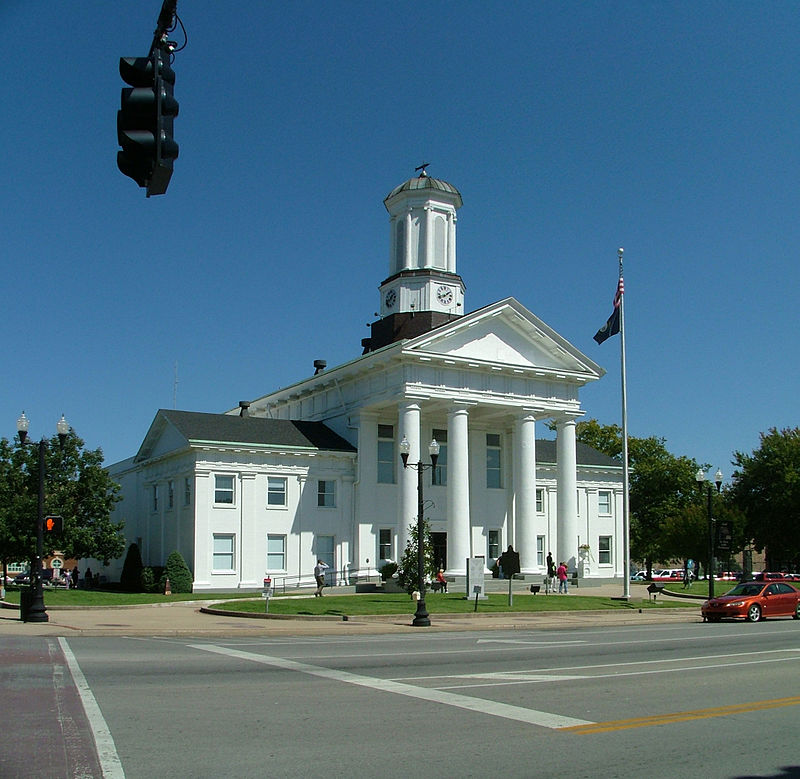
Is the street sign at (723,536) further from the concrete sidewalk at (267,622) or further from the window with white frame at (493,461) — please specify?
the window with white frame at (493,461)

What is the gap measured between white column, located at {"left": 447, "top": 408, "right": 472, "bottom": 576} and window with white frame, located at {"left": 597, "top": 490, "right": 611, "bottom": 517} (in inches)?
615

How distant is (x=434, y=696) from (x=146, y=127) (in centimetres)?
846

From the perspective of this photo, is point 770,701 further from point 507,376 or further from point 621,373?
point 507,376

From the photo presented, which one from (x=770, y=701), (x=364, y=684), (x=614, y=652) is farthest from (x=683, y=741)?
(x=614, y=652)

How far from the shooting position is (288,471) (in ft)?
160

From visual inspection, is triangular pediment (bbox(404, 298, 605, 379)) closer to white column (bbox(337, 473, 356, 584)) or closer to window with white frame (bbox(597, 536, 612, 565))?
white column (bbox(337, 473, 356, 584))

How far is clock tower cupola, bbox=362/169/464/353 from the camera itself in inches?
2100

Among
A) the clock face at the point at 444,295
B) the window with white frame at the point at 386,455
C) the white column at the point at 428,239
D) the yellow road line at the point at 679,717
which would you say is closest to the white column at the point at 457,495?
the window with white frame at the point at 386,455

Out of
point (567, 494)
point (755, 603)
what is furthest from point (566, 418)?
point (755, 603)

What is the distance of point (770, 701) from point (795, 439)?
64.0 metres

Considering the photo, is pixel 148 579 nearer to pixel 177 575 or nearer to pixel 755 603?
pixel 177 575

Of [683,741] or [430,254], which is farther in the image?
[430,254]

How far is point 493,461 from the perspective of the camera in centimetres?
5512

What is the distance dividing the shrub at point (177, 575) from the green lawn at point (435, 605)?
8064 mm
